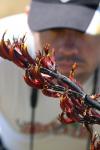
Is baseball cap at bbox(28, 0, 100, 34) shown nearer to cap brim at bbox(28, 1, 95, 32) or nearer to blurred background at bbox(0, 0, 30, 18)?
cap brim at bbox(28, 1, 95, 32)

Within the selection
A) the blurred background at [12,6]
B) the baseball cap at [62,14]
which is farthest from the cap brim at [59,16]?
the blurred background at [12,6]

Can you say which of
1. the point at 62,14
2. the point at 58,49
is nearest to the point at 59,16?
the point at 62,14

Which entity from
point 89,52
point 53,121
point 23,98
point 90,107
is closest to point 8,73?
point 23,98

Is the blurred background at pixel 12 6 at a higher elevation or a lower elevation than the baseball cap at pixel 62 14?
higher

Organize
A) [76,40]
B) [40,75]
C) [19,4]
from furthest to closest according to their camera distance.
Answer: [19,4] → [76,40] → [40,75]

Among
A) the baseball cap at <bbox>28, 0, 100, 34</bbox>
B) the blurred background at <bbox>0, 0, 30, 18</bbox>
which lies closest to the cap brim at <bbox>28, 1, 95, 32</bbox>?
the baseball cap at <bbox>28, 0, 100, 34</bbox>

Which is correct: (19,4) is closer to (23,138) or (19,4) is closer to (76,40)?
(23,138)

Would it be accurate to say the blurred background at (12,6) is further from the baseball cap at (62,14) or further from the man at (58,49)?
the baseball cap at (62,14)
